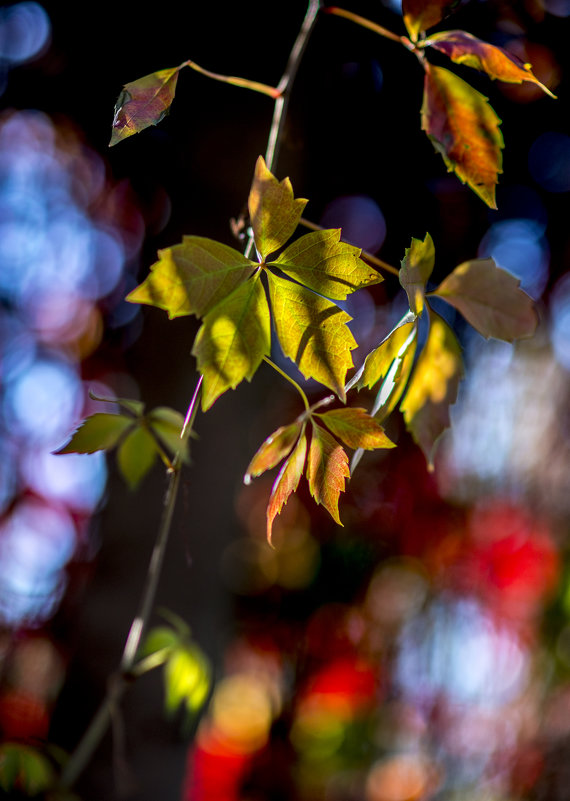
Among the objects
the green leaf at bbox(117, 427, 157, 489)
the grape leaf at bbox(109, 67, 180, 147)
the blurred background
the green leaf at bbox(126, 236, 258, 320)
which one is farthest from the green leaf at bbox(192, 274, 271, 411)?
the blurred background

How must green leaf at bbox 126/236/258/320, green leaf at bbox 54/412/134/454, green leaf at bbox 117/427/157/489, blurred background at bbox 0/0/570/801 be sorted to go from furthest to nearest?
blurred background at bbox 0/0/570/801
green leaf at bbox 117/427/157/489
green leaf at bbox 54/412/134/454
green leaf at bbox 126/236/258/320

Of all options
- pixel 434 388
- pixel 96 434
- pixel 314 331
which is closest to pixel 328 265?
pixel 314 331

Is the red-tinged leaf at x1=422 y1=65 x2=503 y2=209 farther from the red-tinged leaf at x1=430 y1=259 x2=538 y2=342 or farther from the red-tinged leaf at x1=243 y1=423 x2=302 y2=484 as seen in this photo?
the red-tinged leaf at x1=243 y1=423 x2=302 y2=484

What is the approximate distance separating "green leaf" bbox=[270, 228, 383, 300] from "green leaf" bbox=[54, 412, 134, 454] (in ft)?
0.66

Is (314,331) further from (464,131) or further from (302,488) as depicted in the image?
(302,488)

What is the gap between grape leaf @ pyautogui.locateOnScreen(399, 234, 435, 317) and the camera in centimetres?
35

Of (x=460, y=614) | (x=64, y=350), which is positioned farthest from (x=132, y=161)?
(x=460, y=614)

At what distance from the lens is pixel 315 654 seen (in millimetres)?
3045

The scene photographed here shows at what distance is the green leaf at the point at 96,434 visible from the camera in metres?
0.44

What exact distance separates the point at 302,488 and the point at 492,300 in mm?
2462

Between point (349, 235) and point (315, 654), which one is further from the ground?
point (349, 235)

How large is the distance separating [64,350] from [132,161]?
1696 millimetres

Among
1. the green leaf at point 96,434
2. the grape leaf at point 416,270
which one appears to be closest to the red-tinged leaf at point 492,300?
the grape leaf at point 416,270

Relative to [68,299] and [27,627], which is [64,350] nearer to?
[68,299]
